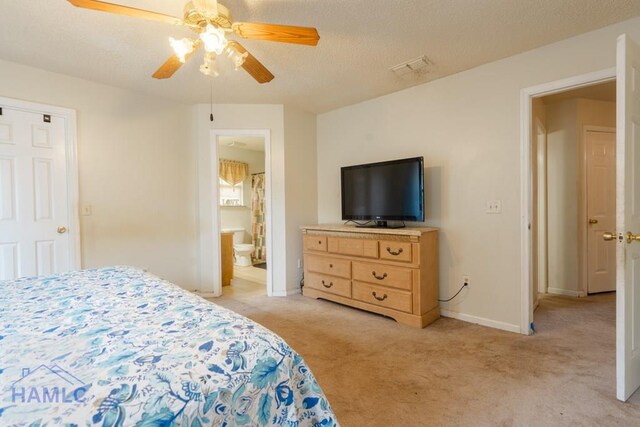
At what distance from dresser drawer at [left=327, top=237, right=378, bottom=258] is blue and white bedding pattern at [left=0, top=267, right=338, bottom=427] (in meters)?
2.08

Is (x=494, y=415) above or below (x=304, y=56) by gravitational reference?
below

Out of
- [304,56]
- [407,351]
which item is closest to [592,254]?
[407,351]

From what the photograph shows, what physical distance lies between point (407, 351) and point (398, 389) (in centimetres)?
51

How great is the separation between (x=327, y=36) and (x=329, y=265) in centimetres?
224

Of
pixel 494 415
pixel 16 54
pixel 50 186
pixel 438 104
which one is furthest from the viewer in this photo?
pixel 438 104

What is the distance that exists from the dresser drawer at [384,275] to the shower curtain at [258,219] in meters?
3.44

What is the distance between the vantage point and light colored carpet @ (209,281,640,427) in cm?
164

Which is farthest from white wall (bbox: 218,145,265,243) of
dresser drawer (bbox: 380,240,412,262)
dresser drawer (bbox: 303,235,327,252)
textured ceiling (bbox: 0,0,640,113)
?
dresser drawer (bbox: 380,240,412,262)

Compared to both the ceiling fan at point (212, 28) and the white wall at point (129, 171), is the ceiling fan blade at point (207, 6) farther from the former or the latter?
the white wall at point (129, 171)

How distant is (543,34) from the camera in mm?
2311

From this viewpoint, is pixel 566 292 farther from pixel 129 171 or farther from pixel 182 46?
pixel 129 171

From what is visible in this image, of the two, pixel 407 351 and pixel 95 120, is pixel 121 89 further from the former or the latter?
pixel 407 351

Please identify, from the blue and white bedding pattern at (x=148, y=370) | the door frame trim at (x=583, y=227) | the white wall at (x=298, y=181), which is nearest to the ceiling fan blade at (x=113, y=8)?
the blue and white bedding pattern at (x=148, y=370)

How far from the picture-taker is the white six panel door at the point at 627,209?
164cm
